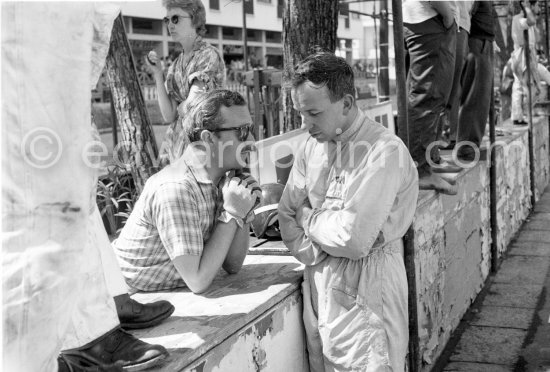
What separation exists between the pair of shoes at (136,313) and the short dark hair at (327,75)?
103 centimetres

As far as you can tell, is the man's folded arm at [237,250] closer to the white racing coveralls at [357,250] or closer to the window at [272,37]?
the white racing coveralls at [357,250]

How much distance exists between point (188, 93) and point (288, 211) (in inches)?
70.3

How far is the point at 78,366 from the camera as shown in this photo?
74.9 inches

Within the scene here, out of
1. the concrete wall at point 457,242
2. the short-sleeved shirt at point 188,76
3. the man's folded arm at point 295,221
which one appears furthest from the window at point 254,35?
the man's folded arm at point 295,221

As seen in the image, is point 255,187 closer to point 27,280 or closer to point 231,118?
point 231,118

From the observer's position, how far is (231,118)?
110 inches

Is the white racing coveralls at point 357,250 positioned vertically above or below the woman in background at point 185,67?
below

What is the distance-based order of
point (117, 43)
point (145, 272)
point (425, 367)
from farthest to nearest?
point (117, 43), point (425, 367), point (145, 272)

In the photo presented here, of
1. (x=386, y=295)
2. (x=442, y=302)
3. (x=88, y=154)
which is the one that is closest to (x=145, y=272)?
(x=386, y=295)

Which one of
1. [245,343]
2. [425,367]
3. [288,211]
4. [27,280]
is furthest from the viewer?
[425,367]

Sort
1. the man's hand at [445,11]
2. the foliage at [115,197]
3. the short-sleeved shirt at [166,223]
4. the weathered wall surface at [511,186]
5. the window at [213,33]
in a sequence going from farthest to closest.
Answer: the window at [213,33], the weathered wall surface at [511,186], the foliage at [115,197], the man's hand at [445,11], the short-sleeved shirt at [166,223]

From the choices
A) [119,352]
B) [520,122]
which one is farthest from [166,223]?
[520,122]

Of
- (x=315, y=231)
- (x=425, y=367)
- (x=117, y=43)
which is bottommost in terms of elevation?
(x=425, y=367)

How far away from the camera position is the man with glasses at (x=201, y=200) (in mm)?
2695
